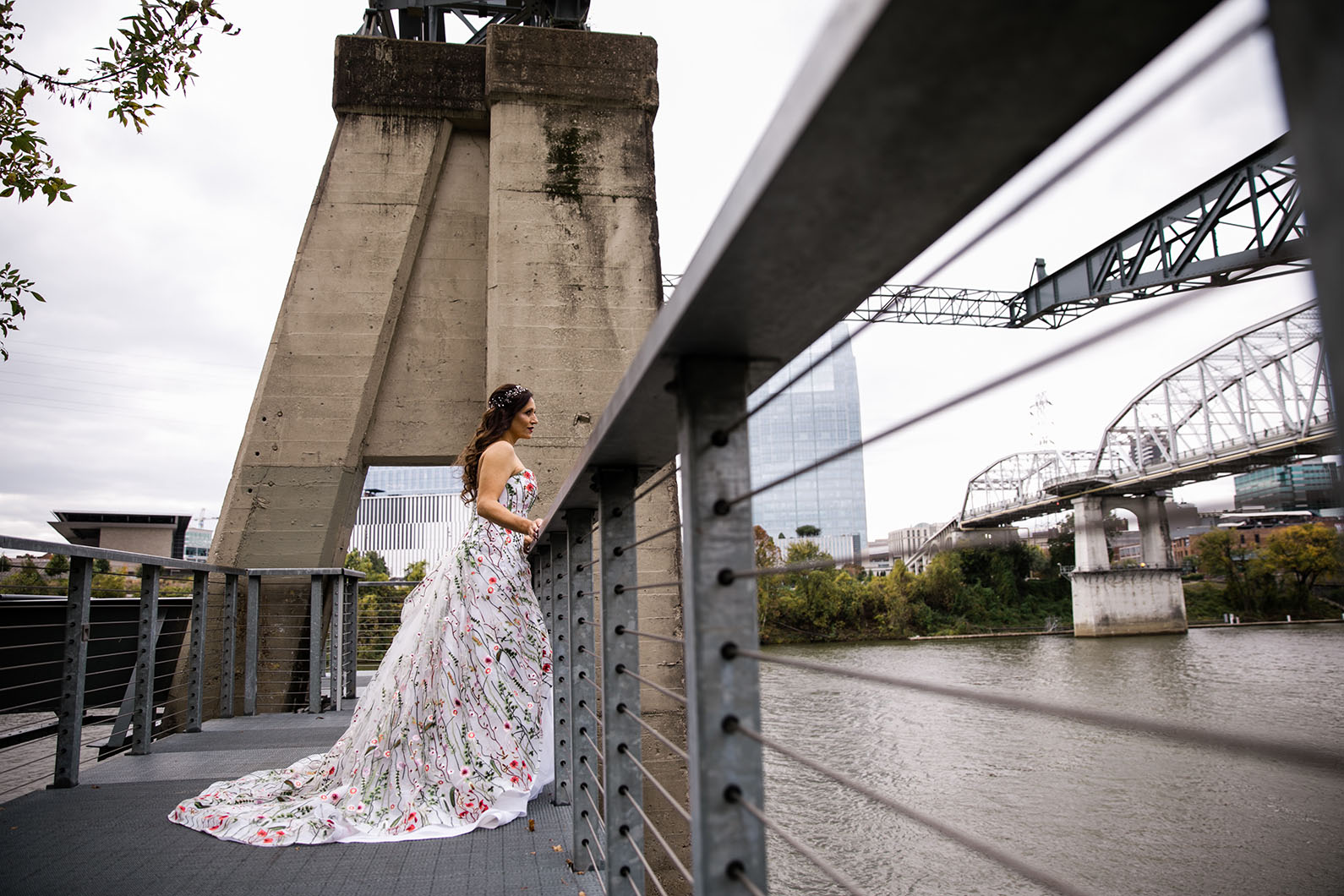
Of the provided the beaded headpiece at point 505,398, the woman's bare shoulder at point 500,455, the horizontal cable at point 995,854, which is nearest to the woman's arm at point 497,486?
the woman's bare shoulder at point 500,455

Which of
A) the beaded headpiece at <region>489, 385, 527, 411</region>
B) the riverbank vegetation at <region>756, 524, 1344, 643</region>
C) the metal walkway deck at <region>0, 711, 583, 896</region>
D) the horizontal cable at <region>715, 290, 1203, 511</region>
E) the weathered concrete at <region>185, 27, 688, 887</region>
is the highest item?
the weathered concrete at <region>185, 27, 688, 887</region>

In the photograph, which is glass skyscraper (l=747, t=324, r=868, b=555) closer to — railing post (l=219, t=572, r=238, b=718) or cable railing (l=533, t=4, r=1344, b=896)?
cable railing (l=533, t=4, r=1344, b=896)

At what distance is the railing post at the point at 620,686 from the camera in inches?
59.4

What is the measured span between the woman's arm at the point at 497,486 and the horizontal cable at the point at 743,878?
197 cm

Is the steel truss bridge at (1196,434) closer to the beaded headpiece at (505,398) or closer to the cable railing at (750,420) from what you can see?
the cable railing at (750,420)

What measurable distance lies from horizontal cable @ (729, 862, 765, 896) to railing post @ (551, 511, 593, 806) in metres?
1.24

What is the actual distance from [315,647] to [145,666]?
165 centimetres

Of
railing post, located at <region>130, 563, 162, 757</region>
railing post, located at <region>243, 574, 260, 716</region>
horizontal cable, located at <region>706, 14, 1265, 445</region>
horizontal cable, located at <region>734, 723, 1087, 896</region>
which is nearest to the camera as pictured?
horizontal cable, located at <region>706, 14, 1265, 445</region>

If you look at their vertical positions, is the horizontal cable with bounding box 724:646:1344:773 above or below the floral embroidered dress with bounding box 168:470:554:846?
above

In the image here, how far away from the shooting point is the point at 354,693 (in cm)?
610

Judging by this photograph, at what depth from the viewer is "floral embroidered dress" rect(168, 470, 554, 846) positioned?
2410 millimetres

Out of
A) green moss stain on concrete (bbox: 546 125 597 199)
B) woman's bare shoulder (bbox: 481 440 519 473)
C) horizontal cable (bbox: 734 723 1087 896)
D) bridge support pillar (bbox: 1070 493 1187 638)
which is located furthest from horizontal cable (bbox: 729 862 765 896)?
green moss stain on concrete (bbox: 546 125 597 199)

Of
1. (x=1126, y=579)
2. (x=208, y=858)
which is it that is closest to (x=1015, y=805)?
(x=208, y=858)

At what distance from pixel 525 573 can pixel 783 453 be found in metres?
2.01
